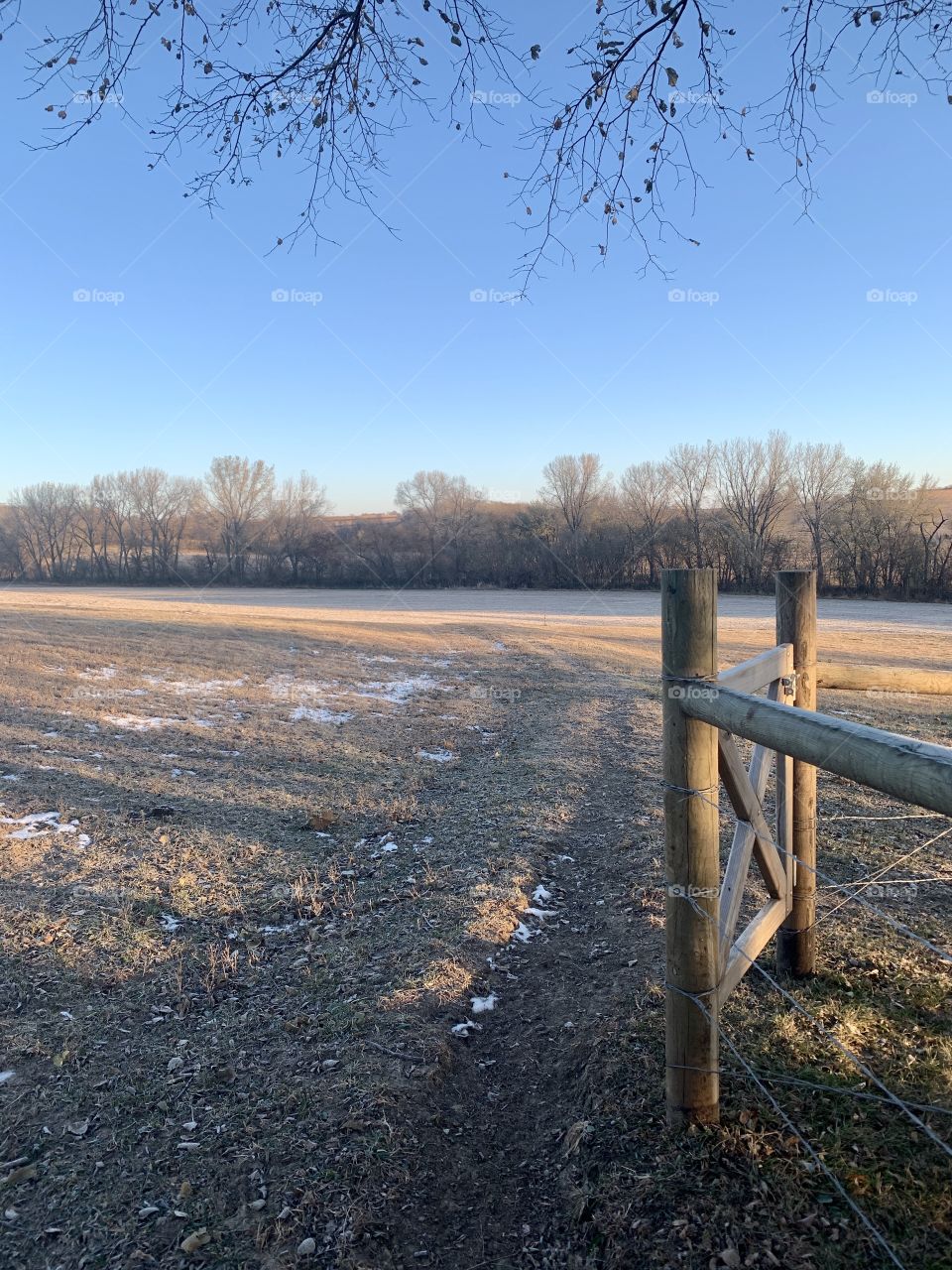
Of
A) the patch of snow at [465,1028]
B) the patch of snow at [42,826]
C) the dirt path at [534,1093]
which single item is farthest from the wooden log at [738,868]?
the patch of snow at [42,826]

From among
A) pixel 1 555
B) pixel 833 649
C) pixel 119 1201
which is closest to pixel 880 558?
pixel 833 649

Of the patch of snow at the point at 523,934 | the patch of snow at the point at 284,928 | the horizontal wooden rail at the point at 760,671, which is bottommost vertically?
the patch of snow at the point at 523,934

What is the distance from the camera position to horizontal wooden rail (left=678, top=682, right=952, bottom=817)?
1700mm

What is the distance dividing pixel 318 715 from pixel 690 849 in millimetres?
9079

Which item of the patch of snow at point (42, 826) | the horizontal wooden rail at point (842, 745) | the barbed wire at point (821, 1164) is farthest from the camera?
the patch of snow at point (42, 826)

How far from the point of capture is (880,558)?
153 ft

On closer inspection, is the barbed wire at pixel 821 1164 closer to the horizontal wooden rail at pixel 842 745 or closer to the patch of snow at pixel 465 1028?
the horizontal wooden rail at pixel 842 745

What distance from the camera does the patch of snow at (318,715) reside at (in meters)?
10.8

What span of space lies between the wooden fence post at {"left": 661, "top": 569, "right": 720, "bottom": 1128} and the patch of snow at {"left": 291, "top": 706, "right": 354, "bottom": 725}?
844cm

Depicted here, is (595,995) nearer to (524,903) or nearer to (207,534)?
(524,903)

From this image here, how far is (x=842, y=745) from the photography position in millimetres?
1945

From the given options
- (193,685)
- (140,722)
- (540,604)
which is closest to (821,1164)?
(140,722)

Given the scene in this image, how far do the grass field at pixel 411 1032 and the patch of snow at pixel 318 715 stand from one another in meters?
2.30

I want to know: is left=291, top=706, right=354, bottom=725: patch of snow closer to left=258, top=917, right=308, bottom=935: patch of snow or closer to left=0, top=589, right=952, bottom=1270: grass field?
left=0, top=589, right=952, bottom=1270: grass field
